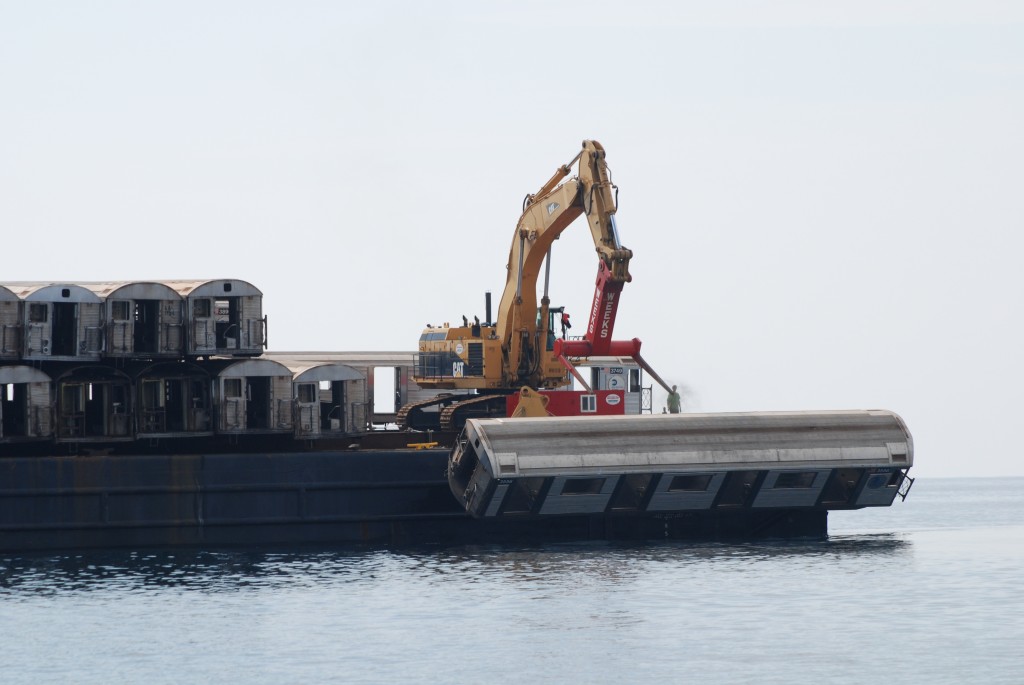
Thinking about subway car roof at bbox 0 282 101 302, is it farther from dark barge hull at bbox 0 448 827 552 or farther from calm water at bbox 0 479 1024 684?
calm water at bbox 0 479 1024 684

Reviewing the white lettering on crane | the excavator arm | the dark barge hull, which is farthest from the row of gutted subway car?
the white lettering on crane

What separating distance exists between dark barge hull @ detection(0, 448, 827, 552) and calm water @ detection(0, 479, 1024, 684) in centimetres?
92

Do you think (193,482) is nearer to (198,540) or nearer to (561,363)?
(198,540)

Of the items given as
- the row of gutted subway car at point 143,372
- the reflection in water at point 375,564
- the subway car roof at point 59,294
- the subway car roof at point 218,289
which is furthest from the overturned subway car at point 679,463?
the subway car roof at point 59,294

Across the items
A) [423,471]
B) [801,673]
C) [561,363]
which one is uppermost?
[561,363]

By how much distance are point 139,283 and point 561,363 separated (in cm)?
1546

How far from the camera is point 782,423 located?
173 ft

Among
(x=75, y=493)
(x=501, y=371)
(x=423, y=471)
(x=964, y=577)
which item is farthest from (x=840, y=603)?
(x=75, y=493)

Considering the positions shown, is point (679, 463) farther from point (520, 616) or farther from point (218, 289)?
point (218, 289)

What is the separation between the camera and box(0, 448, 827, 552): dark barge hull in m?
49.6

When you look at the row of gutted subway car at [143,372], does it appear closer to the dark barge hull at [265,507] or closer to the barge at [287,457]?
the barge at [287,457]

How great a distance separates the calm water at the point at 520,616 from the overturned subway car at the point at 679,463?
1.70 meters

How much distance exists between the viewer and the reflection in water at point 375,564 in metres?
45.2

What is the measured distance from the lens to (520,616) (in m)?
39.4
